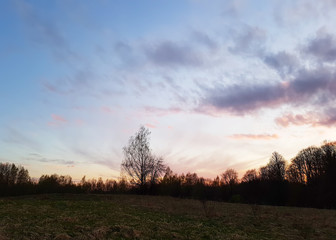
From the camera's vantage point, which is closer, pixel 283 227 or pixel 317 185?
pixel 283 227

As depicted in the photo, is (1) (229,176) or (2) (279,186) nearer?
(2) (279,186)

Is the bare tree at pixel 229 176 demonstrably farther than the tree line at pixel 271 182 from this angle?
Yes

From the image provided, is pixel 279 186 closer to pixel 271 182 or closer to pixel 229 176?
pixel 271 182

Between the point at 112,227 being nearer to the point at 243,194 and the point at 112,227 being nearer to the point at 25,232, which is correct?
the point at 25,232

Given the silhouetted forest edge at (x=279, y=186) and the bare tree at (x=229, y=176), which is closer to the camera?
the silhouetted forest edge at (x=279, y=186)

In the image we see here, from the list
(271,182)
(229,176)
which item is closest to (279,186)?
(271,182)

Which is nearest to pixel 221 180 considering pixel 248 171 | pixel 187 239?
pixel 248 171

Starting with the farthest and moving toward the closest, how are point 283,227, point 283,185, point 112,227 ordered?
point 283,185 < point 283,227 < point 112,227

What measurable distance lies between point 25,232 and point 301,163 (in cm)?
7804

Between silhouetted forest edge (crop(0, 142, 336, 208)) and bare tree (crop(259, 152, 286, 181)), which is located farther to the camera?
bare tree (crop(259, 152, 286, 181))

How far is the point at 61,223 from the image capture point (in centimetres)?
1274

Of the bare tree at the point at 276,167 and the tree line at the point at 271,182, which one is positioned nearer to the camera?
the tree line at the point at 271,182

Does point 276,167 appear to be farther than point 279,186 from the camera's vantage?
Yes

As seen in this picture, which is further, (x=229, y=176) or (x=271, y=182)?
(x=229, y=176)
